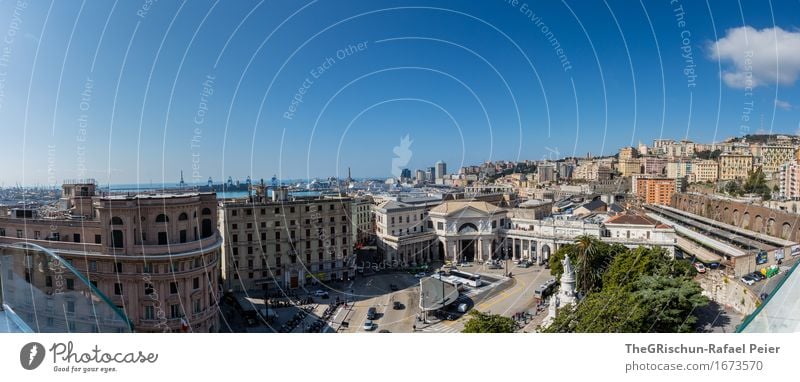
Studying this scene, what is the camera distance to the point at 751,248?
9711mm

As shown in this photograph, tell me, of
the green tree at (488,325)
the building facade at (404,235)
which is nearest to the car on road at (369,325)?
the green tree at (488,325)

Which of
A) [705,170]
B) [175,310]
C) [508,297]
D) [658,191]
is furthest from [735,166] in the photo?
[175,310]

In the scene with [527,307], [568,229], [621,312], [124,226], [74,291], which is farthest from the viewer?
[568,229]

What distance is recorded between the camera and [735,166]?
57.9 ft

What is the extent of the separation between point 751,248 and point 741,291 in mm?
3481

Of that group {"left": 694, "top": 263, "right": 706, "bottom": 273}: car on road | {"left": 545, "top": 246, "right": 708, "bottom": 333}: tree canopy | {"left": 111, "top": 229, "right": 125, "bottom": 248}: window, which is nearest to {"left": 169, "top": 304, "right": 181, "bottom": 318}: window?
{"left": 111, "top": 229, "right": 125, "bottom": 248}: window

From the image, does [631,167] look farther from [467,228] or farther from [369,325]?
[369,325]

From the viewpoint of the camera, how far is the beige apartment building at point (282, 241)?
37.6 ft

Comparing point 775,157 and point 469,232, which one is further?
point 469,232

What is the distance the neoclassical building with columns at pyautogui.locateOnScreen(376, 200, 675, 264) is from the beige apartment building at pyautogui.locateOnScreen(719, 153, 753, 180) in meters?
7.28

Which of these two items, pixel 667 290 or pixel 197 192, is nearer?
pixel 667 290

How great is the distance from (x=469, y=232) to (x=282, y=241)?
6.99 m
